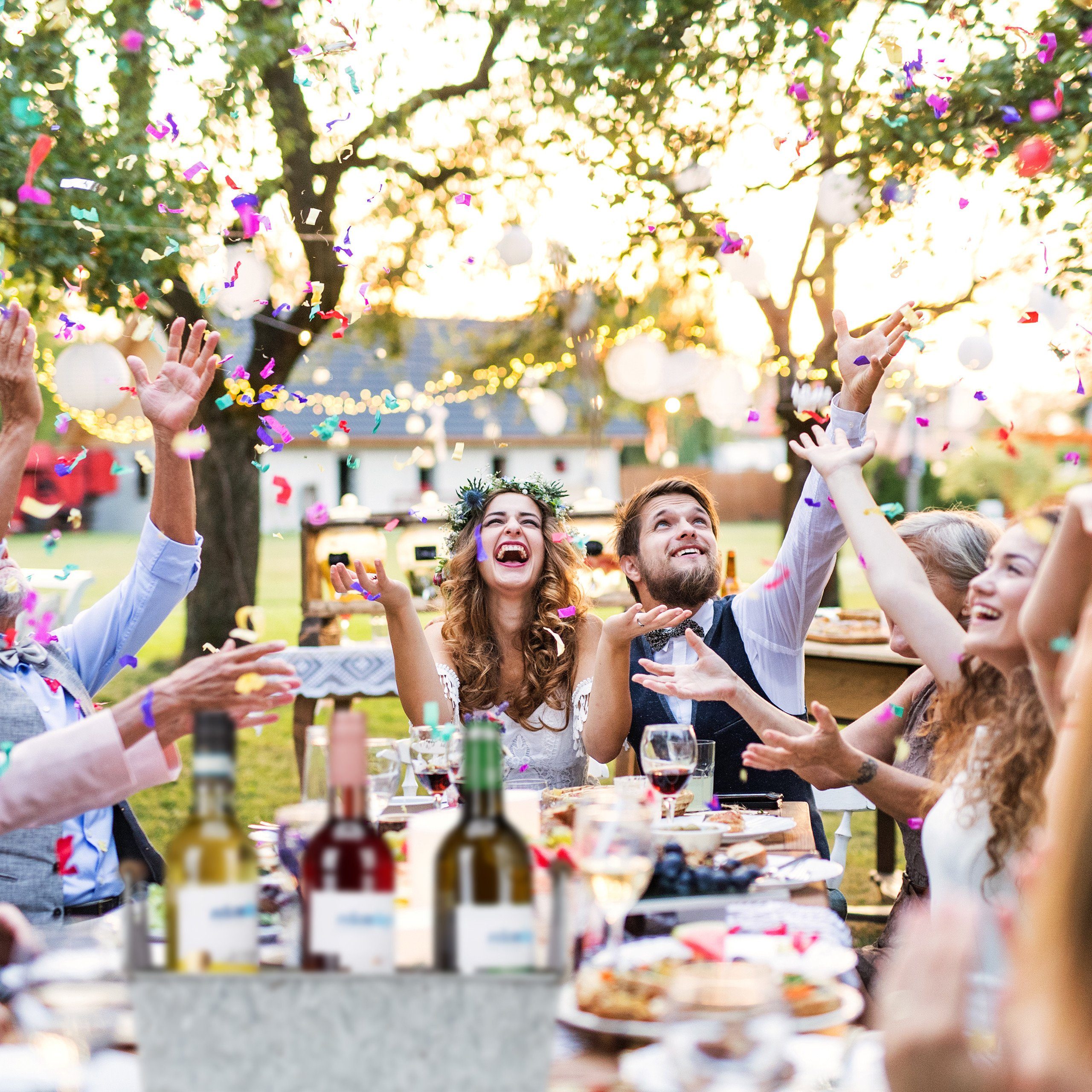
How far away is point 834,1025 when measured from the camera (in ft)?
3.89

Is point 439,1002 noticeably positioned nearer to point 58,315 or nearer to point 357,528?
point 357,528

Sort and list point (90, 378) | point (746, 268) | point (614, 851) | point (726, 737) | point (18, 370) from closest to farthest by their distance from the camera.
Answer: point (614, 851), point (18, 370), point (726, 737), point (90, 378), point (746, 268)

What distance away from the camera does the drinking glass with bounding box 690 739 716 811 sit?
2172 millimetres

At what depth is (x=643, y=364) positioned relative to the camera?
6871 mm

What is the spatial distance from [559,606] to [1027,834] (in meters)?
1.64

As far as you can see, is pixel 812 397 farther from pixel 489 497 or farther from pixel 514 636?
pixel 514 636

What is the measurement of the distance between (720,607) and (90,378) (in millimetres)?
3406

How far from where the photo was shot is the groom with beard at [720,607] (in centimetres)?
266

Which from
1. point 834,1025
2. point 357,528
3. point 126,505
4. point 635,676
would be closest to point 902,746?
point 635,676

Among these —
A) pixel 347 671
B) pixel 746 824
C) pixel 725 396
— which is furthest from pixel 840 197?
pixel 746 824

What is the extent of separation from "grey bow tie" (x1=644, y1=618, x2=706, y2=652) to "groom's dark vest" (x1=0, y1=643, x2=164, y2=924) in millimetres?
1347

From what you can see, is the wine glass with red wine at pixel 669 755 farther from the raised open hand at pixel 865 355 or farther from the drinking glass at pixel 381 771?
the raised open hand at pixel 865 355

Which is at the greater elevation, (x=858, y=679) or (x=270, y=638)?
(x=858, y=679)

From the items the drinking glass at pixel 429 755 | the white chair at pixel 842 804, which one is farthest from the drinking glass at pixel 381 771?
the white chair at pixel 842 804
